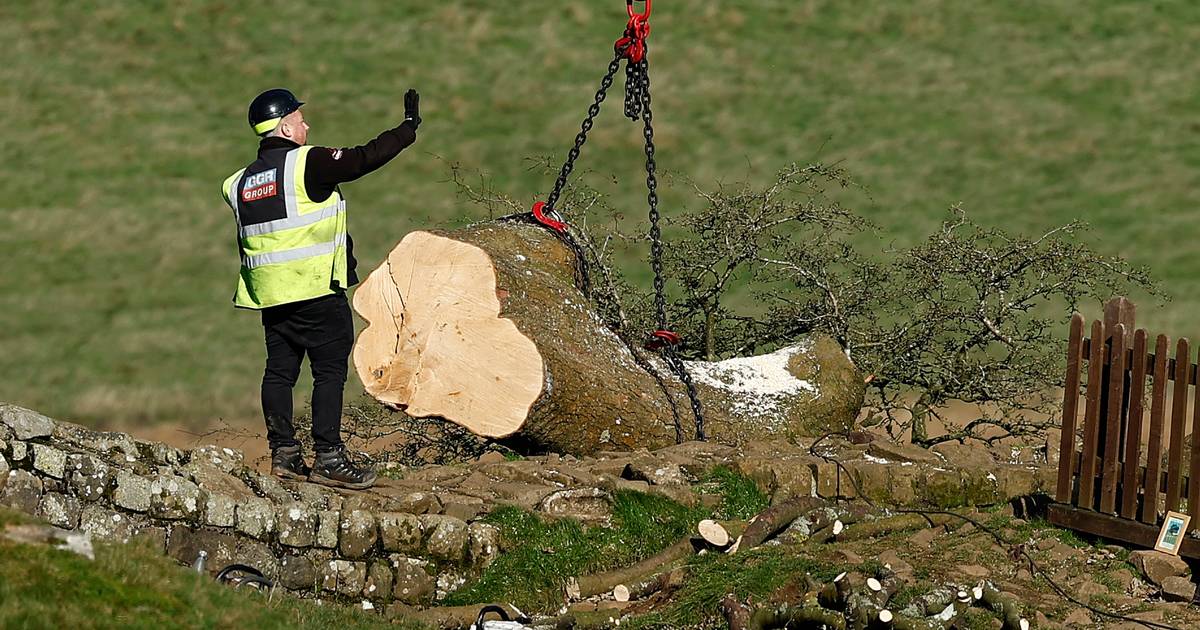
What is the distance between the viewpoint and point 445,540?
8.34 m

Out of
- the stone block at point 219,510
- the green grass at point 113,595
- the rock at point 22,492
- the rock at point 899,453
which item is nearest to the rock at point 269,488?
the stone block at point 219,510

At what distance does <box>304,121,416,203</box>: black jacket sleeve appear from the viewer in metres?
8.64

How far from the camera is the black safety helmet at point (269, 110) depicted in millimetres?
8797

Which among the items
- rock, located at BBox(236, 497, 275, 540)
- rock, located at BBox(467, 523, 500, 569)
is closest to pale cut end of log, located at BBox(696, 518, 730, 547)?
rock, located at BBox(467, 523, 500, 569)

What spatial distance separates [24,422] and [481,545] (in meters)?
2.38

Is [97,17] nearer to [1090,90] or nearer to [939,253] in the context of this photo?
[1090,90]

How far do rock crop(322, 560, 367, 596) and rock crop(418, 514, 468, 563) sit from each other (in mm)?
404

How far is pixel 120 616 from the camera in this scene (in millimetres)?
5668

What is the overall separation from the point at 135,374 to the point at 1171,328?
11.0 m

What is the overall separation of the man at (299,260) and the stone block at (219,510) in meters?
1.11

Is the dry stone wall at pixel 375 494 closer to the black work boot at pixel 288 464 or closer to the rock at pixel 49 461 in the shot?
the rock at pixel 49 461

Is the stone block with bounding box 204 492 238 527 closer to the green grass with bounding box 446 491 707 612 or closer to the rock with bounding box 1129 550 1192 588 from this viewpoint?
the green grass with bounding box 446 491 707 612

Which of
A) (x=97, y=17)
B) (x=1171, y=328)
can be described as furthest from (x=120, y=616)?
(x=97, y=17)

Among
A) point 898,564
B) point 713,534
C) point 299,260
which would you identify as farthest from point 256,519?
point 898,564
